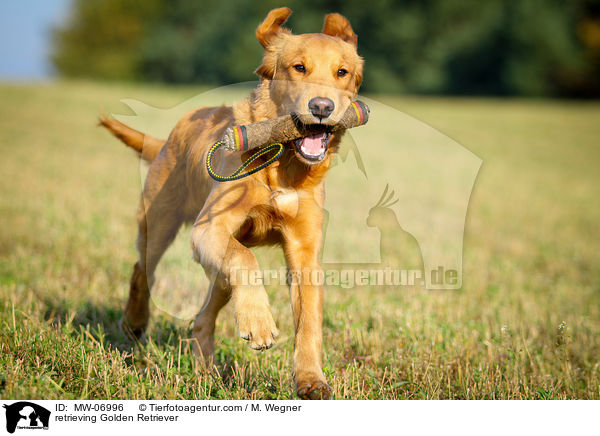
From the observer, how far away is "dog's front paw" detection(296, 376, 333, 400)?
2.62 m

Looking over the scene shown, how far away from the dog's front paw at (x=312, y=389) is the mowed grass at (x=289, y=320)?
0.64 ft

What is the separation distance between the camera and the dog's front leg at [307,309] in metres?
2.69

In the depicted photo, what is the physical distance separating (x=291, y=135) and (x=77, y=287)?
2.42m

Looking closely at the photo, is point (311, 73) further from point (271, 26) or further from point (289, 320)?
point (289, 320)

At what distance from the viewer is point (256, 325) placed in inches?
97.0

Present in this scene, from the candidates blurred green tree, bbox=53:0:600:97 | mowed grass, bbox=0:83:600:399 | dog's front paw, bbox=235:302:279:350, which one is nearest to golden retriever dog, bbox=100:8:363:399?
dog's front paw, bbox=235:302:279:350

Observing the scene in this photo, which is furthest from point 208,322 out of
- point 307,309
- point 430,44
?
point 430,44

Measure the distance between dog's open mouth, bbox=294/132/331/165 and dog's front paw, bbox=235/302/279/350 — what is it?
920mm

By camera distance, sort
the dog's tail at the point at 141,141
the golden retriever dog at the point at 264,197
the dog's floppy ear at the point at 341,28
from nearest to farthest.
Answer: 1. the golden retriever dog at the point at 264,197
2. the dog's floppy ear at the point at 341,28
3. the dog's tail at the point at 141,141

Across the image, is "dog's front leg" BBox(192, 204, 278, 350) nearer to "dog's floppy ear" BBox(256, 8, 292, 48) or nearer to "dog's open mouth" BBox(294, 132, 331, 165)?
"dog's open mouth" BBox(294, 132, 331, 165)
